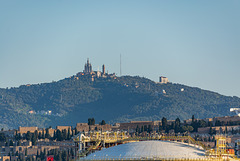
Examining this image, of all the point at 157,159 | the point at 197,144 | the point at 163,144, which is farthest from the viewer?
the point at 197,144

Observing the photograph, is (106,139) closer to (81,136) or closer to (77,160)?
(81,136)

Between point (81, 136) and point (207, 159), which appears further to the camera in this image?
point (81, 136)

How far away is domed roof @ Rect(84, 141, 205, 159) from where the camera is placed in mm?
132375

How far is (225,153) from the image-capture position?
141 metres

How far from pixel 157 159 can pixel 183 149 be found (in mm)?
7703

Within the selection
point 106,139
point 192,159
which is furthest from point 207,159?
point 106,139

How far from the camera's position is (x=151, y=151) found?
13375 centimetres

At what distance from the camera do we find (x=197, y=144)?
500 ft

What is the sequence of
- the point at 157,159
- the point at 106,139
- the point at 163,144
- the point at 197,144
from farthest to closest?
the point at 106,139 < the point at 197,144 < the point at 163,144 < the point at 157,159

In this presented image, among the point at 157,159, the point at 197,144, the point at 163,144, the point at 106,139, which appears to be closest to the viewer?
the point at 157,159

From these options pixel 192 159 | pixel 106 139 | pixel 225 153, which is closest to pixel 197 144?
pixel 225 153

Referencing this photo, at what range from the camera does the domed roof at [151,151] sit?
132 meters

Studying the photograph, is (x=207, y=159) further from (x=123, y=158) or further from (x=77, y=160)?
→ (x=77, y=160)

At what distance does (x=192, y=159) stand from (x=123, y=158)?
9.66m
